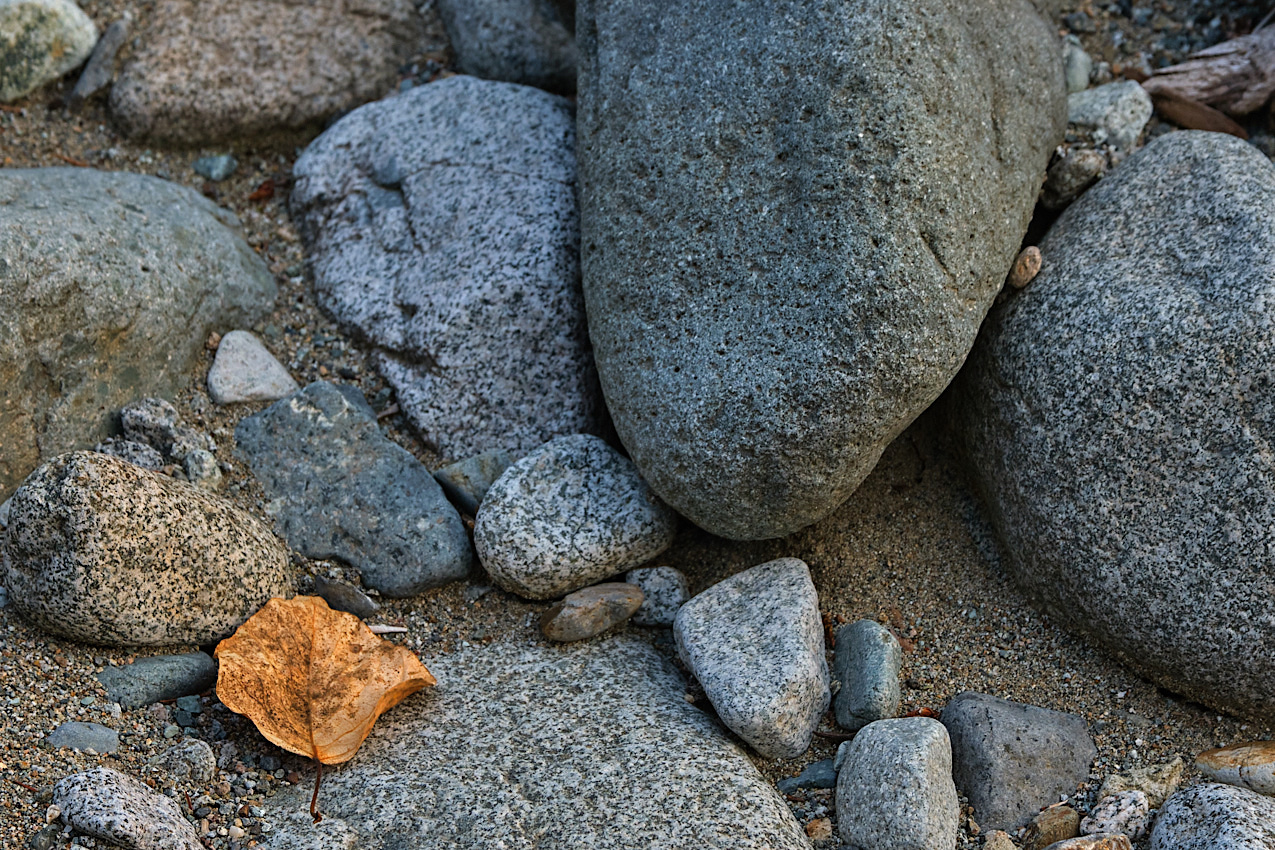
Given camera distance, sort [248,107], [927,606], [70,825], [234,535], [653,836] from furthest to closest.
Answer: [248,107], [927,606], [234,535], [653,836], [70,825]

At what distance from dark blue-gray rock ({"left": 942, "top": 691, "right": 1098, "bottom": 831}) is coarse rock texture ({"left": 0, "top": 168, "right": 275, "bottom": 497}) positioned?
2.36 metres

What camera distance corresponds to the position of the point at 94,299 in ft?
9.53

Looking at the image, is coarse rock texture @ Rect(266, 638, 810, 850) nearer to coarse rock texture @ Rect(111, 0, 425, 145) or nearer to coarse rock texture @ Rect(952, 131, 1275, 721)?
coarse rock texture @ Rect(952, 131, 1275, 721)

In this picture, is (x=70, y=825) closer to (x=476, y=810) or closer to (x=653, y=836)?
(x=476, y=810)

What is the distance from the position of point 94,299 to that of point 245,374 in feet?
1.50

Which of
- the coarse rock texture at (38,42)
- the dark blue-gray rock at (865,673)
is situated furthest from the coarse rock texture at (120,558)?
the coarse rock texture at (38,42)

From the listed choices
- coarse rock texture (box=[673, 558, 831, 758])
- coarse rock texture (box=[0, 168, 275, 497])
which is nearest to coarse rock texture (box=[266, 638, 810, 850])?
coarse rock texture (box=[673, 558, 831, 758])

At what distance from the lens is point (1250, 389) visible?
8.14 ft

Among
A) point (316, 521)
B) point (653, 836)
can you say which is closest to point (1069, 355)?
Answer: point (653, 836)

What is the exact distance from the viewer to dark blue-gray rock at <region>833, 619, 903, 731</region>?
8.51ft

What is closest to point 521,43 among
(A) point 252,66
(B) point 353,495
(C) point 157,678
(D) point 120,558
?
(A) point 252,66

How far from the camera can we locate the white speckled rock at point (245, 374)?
314cm

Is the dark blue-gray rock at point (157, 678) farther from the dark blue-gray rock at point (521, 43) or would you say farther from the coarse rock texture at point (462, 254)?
the dark blue-gray rock at point (521, 43)

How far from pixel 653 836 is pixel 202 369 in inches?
76.4
